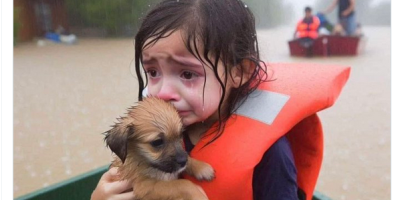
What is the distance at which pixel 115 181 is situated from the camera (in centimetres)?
199

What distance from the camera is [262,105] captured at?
6.48 feet

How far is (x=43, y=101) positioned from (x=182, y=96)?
29.6 ft

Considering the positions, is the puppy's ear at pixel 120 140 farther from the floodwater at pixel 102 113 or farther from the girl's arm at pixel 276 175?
the floodwater at pixel 102 113

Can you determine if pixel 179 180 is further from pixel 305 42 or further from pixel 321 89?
pixel 305 42

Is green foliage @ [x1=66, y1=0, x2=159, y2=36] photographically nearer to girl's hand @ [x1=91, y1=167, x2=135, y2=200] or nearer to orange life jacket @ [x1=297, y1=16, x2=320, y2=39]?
girl's hand @ [x1=91, y1=167, x2=135, y2=200]

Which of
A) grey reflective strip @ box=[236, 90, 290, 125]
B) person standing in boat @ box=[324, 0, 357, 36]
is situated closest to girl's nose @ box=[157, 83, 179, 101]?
grey reflective strip @ box=[236, 90, 290, 125]

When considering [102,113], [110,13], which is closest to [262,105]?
[110,13]

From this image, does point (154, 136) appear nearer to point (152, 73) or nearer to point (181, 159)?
point (181, 159)

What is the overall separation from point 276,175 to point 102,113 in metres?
6.47

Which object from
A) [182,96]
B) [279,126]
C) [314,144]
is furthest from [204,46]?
[314,144]

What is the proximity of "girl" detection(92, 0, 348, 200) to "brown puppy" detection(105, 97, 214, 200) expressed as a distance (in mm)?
88

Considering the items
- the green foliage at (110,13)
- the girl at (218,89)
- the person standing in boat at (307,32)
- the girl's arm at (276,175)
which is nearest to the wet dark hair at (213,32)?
the girl at (218,89)

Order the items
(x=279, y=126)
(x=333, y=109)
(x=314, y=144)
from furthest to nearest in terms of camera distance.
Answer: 1. (x=333, y=109)
2. (x=314, y=144)
3. (x=279, y=126)

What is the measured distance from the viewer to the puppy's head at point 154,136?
1643mm
